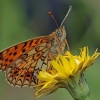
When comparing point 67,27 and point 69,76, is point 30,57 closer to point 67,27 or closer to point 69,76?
point 69,76

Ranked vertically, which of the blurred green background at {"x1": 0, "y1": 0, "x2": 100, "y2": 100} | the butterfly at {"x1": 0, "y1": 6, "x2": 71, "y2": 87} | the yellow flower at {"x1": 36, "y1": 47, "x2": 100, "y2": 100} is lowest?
the yellow flower at {"x1": 36, "y1": 47, "x2": 100, "y2": 100}

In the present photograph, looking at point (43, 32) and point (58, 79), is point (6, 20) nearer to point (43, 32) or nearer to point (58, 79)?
point (43, 32)

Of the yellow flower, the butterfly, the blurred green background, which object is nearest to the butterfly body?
the butterfly

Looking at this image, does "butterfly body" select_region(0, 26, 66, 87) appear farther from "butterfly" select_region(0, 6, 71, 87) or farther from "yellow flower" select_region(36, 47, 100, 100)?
"yellow flower" select_region(36, 47, 100, 100)

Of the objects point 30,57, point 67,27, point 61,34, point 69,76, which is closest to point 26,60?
point 30,57

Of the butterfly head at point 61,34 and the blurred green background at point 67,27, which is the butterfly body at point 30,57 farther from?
the blurred green background at point 67,27

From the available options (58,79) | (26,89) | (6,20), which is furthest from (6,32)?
(58,79)

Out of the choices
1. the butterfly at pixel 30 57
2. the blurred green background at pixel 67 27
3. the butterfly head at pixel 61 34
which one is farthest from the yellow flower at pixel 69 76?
the blurred green background at pixel 67 27

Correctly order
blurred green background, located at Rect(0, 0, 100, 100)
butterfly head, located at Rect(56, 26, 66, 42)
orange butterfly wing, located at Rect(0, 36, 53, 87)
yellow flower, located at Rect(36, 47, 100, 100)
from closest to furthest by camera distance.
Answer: yellow flower, located at Rect(36, 47, 100, 100) → orange butterfly wing, located at Rect(0, 36, 53, 87) → butterfly head, located at Rect(56, 26, 66, 42) → blurred green background, located at Rect(0, 0, 100, 100)
